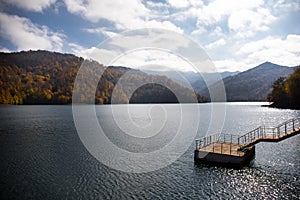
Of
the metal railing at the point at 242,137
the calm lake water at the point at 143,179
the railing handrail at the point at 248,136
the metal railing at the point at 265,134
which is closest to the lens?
the calm lake water at the point at 143,179

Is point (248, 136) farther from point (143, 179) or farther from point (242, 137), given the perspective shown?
point (242, 137)

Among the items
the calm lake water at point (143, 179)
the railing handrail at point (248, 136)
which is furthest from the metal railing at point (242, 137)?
the calm lake water at point (143, 179)

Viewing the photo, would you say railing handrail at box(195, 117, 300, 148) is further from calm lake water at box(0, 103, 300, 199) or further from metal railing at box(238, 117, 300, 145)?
calm lake water at box(0, 103, 300, 199)

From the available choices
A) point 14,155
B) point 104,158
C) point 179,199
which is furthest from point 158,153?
point 14,155

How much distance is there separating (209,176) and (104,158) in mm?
17775

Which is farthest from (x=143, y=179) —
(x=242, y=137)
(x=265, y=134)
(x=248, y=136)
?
(x=242, y=137)

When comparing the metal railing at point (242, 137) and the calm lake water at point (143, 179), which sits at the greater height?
the metal railing at point (242, 137)

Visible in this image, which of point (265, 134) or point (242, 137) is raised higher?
Result: point (265, 134)

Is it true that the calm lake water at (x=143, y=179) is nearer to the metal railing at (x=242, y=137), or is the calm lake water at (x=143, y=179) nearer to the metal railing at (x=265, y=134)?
the metal railing at (x=242, y=137)

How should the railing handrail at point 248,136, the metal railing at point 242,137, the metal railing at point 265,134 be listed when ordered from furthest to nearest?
1. the metal railing at point 242,137
2. the railing handrail at point 248,136
3. the metal railing at point 265,134

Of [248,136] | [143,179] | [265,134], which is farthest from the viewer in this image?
[265,134]

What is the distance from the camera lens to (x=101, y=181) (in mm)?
27125

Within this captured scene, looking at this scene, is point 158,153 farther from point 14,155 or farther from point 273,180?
point 14,155

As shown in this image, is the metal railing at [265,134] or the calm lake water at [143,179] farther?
the metal railing at [265,134]
